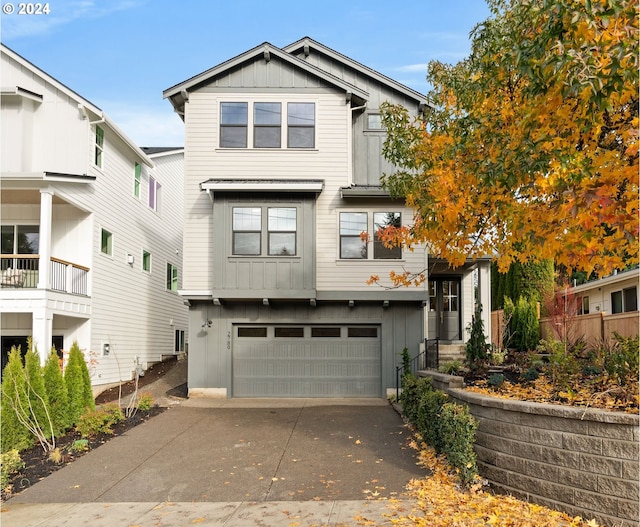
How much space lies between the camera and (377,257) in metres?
17.1

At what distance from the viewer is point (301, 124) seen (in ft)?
56.9

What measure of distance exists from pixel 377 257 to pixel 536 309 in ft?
27.7

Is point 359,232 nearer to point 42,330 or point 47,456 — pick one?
point 42,330

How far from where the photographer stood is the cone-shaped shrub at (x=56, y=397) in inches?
462

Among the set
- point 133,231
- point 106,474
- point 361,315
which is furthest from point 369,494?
point 133,231

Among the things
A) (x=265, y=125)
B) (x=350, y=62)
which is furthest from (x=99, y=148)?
(x=350, y=62)

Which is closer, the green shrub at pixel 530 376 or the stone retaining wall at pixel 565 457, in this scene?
the stone retaining wall at pixel 565 457

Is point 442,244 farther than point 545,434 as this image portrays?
Yes

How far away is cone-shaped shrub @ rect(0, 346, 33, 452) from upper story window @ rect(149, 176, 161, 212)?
522 inches

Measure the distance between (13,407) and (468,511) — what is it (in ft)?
26.0

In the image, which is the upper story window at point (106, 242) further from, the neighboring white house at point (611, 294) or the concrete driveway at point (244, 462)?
the neighboring white house at point (611, 294)

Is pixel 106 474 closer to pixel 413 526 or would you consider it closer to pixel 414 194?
pixel 413 526

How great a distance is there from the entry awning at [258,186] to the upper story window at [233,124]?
1362 millimetres

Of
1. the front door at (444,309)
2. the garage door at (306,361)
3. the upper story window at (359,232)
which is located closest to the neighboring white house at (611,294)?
the front door at (444,309)
